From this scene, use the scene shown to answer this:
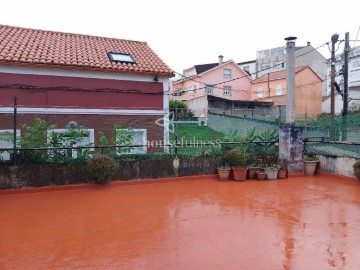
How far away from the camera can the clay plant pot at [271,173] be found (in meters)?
9.04

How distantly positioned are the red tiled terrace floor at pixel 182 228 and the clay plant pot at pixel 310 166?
73.4 inches

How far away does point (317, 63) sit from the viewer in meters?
36.9

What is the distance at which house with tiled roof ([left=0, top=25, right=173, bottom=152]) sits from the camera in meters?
9.28

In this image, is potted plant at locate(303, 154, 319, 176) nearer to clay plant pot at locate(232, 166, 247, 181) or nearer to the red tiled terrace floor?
the red tiled terrace floor

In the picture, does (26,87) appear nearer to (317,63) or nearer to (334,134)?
(334,134)

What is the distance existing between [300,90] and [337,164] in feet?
73.5

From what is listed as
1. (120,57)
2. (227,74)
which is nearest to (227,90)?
(227,74)

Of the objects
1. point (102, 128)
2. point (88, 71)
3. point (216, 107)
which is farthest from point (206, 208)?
point (216, 107)

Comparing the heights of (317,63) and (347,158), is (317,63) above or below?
above

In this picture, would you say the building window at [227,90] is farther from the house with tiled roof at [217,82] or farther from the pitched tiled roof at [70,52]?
the pitched tiled roof at [70,52]

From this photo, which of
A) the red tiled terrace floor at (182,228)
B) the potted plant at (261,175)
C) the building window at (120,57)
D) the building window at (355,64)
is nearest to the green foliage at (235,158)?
the potted plant at (261,175)

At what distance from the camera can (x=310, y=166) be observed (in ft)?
31.7

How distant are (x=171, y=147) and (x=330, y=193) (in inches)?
184

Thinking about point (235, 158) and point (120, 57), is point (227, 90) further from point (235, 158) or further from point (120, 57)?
point (235, 158)
